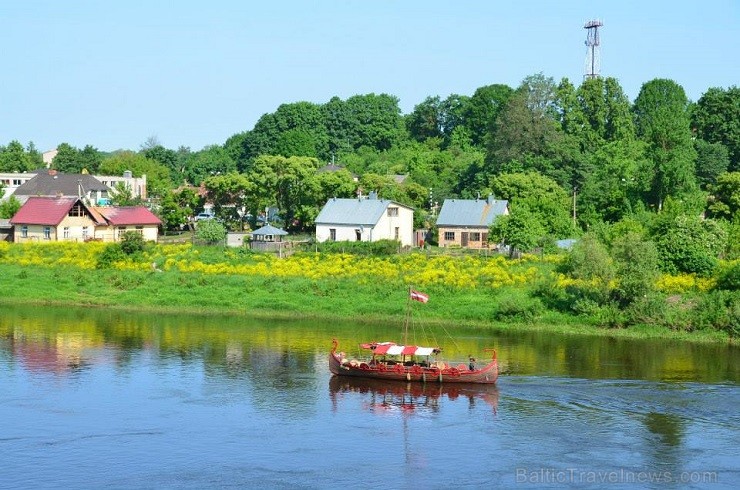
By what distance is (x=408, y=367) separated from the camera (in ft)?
151

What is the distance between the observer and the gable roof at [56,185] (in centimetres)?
10519

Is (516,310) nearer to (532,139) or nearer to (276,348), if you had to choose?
(276,348)

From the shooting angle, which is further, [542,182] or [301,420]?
[542,182]

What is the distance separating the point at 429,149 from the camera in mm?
131000

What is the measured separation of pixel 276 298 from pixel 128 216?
25.1 meters

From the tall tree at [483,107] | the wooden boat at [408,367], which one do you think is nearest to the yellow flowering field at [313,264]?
the wooden boat at [408,367]

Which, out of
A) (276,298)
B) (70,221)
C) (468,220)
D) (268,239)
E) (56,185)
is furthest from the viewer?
(56,185)

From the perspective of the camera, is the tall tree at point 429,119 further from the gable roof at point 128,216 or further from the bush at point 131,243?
the bush at point 131,243

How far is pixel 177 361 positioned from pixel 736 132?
224 ft

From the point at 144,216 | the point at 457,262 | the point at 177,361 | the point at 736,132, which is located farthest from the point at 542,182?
A: the point at 177,361

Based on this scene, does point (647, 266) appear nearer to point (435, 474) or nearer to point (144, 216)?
point (435, 474)

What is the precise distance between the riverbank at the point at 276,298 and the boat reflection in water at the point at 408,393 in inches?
522

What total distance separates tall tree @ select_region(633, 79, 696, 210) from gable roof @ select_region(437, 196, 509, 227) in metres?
12.0

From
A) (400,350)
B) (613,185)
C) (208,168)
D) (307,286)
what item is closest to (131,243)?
(307,286)
